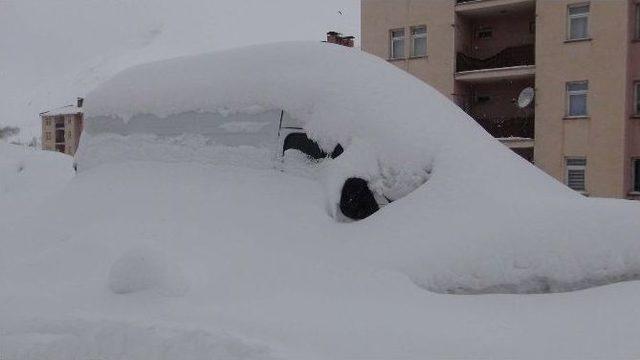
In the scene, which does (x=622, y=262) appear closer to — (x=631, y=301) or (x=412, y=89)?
(x=631, y=301)

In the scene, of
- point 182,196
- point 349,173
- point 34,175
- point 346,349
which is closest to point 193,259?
point 182,196

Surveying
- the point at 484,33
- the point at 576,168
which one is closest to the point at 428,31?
the point at 484,33

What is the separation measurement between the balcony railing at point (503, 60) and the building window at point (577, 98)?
1.61m

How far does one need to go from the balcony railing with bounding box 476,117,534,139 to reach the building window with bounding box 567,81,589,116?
1.22m

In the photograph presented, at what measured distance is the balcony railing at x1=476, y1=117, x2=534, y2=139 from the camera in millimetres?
19359

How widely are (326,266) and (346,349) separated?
81cm

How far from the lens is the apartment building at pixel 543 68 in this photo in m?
17.6

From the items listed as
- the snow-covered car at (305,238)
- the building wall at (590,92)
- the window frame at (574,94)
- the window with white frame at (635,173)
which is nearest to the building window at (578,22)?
the building wall at (590,92)

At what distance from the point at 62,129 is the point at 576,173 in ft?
263

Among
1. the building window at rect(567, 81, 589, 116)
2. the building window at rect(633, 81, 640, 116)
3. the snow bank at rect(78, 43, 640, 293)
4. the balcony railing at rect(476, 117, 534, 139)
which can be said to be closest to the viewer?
the snow bank at rect(78, 43, 640, 293)

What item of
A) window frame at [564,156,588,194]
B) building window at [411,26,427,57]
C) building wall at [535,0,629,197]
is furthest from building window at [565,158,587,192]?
building window at [411,26,427,57]

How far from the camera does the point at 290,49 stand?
4.54 m

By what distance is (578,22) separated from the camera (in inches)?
725

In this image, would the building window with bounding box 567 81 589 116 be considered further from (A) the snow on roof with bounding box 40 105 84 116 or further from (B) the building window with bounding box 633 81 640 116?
(A) the snow on roof with bounding box 40 105 84 116
